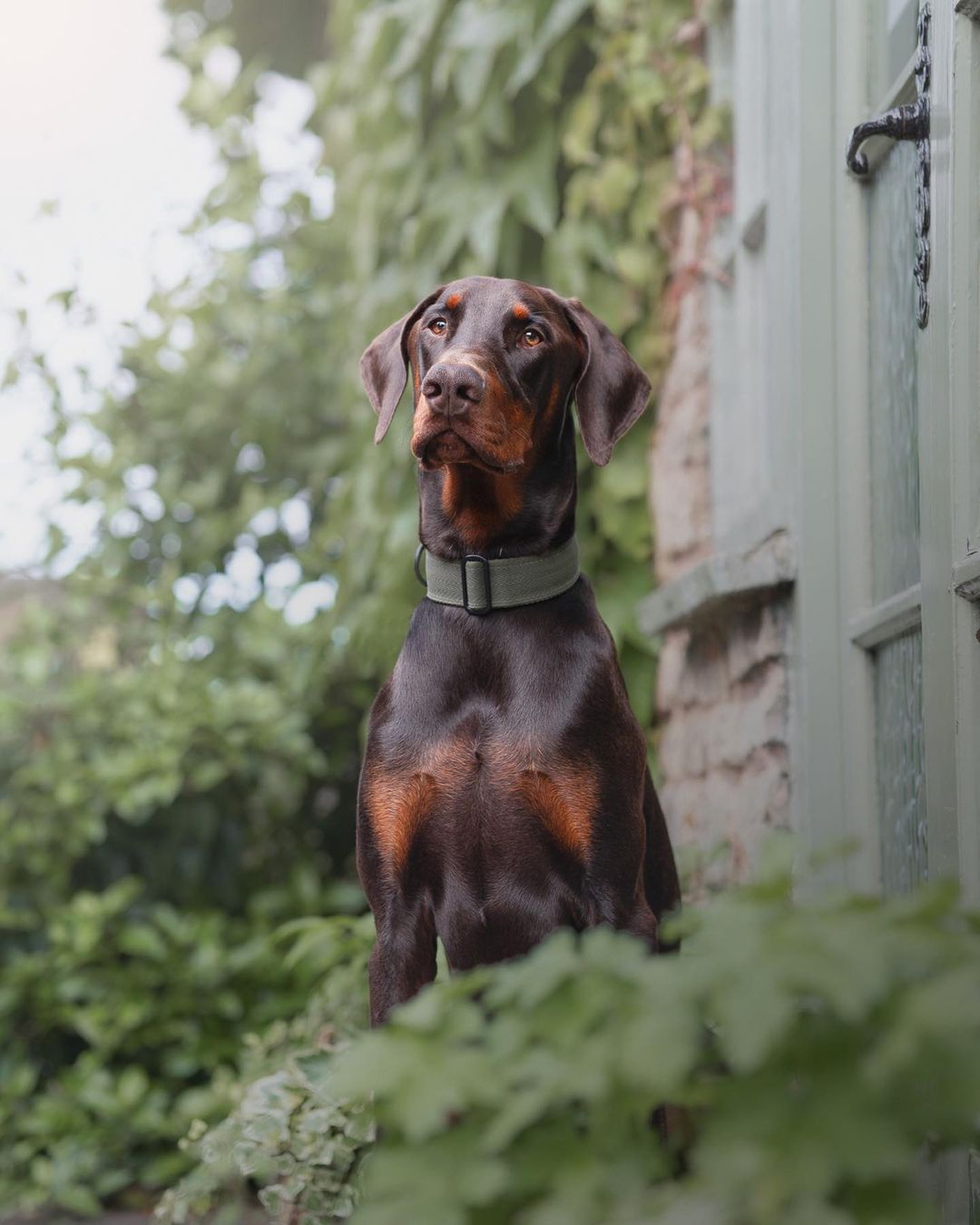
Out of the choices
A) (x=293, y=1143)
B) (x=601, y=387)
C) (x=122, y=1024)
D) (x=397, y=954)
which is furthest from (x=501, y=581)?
(x=122, y=1024)

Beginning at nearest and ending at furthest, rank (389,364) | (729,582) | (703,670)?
(389,364) < (729,582) < (703,670)

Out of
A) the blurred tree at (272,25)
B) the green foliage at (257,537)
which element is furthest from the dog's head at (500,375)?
the blurred tree at (272,25)

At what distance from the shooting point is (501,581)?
212 cm

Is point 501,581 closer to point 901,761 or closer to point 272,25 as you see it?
point 901,761

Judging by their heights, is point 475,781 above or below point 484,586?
below

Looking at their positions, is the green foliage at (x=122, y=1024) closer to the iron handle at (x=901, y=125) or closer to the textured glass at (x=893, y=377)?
the textured glass at (x=893, y=377)

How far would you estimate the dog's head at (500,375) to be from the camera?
201 centimetres

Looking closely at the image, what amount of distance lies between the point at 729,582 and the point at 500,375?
1141 mm

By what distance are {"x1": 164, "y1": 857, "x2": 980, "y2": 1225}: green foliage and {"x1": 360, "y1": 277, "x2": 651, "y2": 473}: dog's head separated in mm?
1045

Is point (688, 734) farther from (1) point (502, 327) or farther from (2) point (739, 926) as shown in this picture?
(2) point (739, 926)

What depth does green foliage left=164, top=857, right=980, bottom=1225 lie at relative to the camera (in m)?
0.91

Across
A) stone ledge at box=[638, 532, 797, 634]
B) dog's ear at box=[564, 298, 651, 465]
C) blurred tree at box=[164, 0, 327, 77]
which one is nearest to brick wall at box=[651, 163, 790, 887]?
stone ledge at box=[638, 532, 797, 634]

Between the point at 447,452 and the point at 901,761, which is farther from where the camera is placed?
the point at 901,761

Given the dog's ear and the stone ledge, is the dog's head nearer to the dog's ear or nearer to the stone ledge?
the dog's ear
